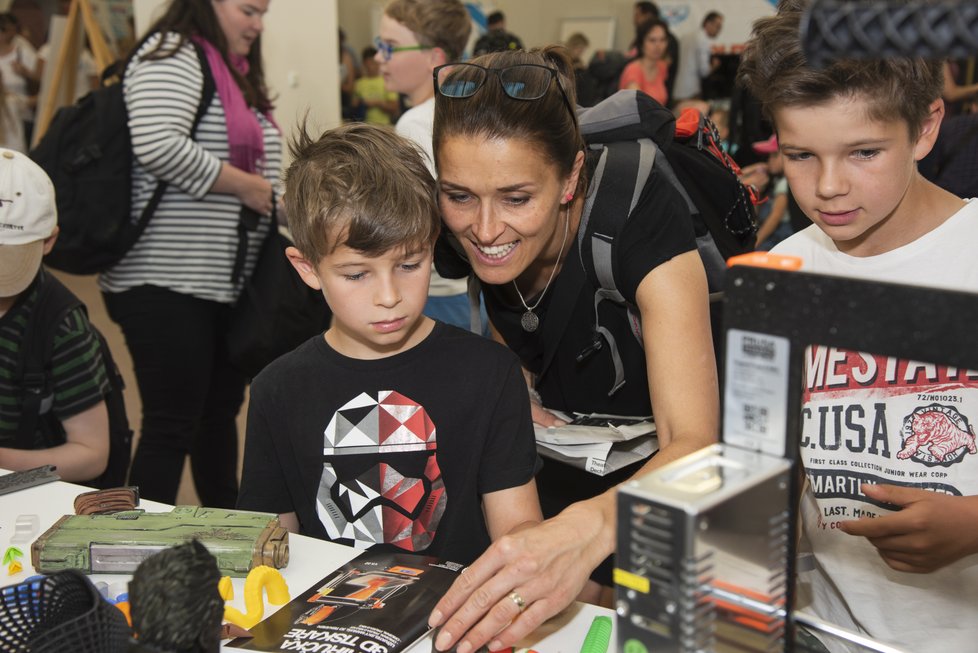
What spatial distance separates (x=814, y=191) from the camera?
4.26 feet

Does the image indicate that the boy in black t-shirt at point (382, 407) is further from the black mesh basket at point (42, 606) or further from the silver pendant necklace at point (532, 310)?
the black mesh basket at point (42, 606)

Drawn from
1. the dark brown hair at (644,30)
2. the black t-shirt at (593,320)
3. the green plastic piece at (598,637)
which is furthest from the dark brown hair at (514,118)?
the dark brown hair at (644,30)

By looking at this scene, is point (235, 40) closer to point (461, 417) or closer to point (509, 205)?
point (509, 205)

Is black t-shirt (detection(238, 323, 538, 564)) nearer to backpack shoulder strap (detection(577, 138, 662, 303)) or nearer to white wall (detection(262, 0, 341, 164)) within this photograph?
backpack shoulder strap (detection(577, 138, 662, 303))

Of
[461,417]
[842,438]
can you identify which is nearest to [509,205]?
[461,417]

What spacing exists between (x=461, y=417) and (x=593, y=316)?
308 mm

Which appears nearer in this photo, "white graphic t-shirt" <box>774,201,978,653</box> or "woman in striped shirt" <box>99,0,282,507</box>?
"white graphic t-shirt" <box>774,201,978,653</box>

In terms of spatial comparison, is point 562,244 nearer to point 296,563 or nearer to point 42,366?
point 296,563

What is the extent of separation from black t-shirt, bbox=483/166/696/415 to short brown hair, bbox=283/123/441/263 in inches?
10.8

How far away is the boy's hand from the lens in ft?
3.66

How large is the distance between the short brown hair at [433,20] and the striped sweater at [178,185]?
26.0 inches

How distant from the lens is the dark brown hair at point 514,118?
4.60 ft

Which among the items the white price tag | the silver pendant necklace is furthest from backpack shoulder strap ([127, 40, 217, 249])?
the white price tag

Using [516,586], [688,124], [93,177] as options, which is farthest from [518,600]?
[93,177]
